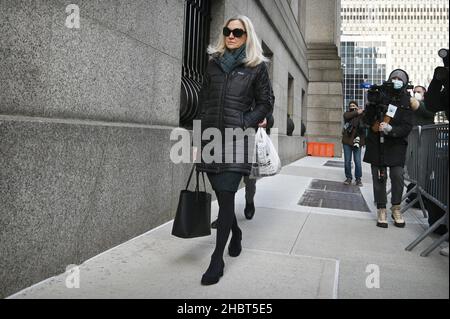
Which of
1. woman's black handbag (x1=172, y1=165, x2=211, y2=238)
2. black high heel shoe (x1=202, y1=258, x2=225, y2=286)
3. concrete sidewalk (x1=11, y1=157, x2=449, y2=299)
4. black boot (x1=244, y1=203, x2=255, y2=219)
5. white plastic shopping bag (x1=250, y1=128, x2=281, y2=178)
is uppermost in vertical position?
white plastic shopping bag (x1=250, y1=128, x2=281, y2=178)

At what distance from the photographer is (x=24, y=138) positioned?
2.50m

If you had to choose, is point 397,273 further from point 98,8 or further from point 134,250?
point 98,8

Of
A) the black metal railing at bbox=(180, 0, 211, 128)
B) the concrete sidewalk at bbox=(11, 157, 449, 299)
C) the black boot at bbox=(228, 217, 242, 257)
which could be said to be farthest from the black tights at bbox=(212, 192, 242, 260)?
the black metal railing at bbox=(180, 0, 211, 128)

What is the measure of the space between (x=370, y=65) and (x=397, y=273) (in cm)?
12654

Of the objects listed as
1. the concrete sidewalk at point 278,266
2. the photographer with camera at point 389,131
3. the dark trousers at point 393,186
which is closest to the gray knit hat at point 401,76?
the photographer with camera at point 389,131

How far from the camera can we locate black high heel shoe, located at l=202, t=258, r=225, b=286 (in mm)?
2756

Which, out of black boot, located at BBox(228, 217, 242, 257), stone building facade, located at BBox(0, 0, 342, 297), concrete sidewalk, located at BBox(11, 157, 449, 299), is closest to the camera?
stone building facade, located at BBox(0, 0, 342, 297)

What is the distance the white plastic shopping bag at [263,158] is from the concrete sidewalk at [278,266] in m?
0.74

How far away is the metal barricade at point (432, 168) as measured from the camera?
3.78 metres

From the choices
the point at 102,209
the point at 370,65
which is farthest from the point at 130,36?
the point at 370,65

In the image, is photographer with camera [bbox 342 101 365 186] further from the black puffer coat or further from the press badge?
the black puffer coat

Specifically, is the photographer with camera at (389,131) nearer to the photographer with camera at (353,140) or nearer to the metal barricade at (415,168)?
the metal barricade at (415,168)

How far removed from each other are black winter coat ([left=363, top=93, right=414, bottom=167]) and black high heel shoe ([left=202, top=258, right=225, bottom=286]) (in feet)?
9.31

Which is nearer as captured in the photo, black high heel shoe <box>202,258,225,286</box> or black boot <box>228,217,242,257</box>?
black high heel shoe <box>202,258,225,286</box>
